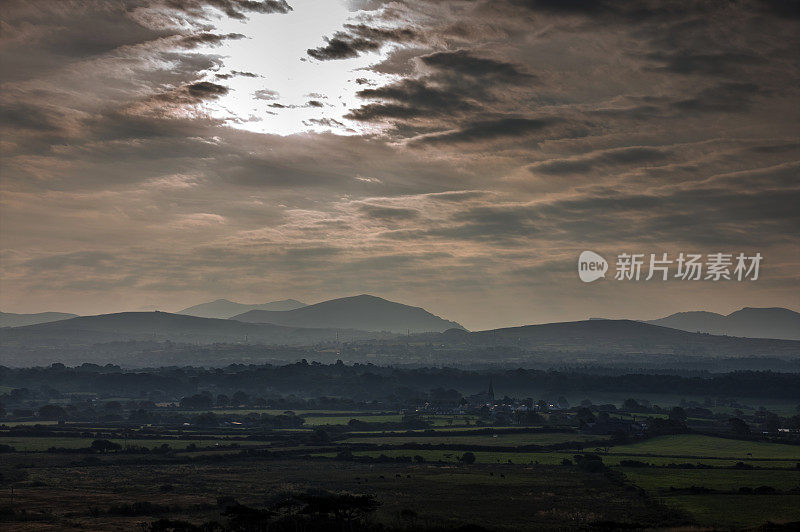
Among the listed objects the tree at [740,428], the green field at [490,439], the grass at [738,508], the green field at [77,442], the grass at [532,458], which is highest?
the tree at [740,428]

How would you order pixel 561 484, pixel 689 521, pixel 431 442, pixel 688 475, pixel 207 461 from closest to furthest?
1. pixel 689 521
2. pixel 561 484
3. pixel 688 475
4. pixel 207 461
5. pixel 431 442

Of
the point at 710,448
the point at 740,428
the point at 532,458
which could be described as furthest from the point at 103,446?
the point at 740,428

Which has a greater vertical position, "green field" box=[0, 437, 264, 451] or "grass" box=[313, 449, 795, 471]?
"grass" box=[313, 449, 795, 471]

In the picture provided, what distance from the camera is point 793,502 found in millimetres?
86750

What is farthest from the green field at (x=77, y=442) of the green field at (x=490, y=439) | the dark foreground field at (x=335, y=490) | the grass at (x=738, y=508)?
the grass at (x=738, y=508)

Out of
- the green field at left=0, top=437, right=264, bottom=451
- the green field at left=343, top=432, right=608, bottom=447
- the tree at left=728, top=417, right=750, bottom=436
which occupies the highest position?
the tree at left=728, top=417, right=750, bottom=436

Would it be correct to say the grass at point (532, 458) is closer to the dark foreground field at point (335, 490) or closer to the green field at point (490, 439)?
the dark foreground field at point (335, 490)

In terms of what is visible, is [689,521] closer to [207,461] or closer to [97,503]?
[97,503]

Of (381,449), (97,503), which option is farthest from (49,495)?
(381,449)

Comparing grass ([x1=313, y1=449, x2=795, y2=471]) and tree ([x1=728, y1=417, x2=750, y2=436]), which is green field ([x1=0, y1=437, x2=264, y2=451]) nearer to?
grass ([x1=313, y1=449, x2=795, y2=471])

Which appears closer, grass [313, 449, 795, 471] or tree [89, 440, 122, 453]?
grass [313, 449, 795, 471]

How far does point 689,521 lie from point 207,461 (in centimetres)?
Result: 8405

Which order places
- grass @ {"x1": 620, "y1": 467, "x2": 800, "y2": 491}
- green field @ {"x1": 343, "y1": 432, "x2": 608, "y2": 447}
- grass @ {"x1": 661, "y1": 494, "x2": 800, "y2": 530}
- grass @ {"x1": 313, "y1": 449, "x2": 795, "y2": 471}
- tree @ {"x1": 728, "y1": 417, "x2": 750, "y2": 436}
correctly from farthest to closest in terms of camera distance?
tree @ {"x1": 728, "y1": 417, "x2": 750, "y2": 436}, green field @ {"x1": 343, "y1": 432, "x2": 608, "y2": 447}, grass @ {"x1": 313, "y1": 449, "x2": 795, "y2": 471}, grass @ {"x1": 620, "y1": 467, "x2": 800, "y2": 491}, grass @ {"x1": 661, "y1": 494, "x2": 800, "y2": 530}

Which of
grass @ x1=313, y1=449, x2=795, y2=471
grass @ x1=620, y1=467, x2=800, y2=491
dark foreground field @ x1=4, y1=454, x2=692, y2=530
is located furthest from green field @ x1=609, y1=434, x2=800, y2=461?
dark foreground field @ x1=4, y1=454, x2=692, y2=530
